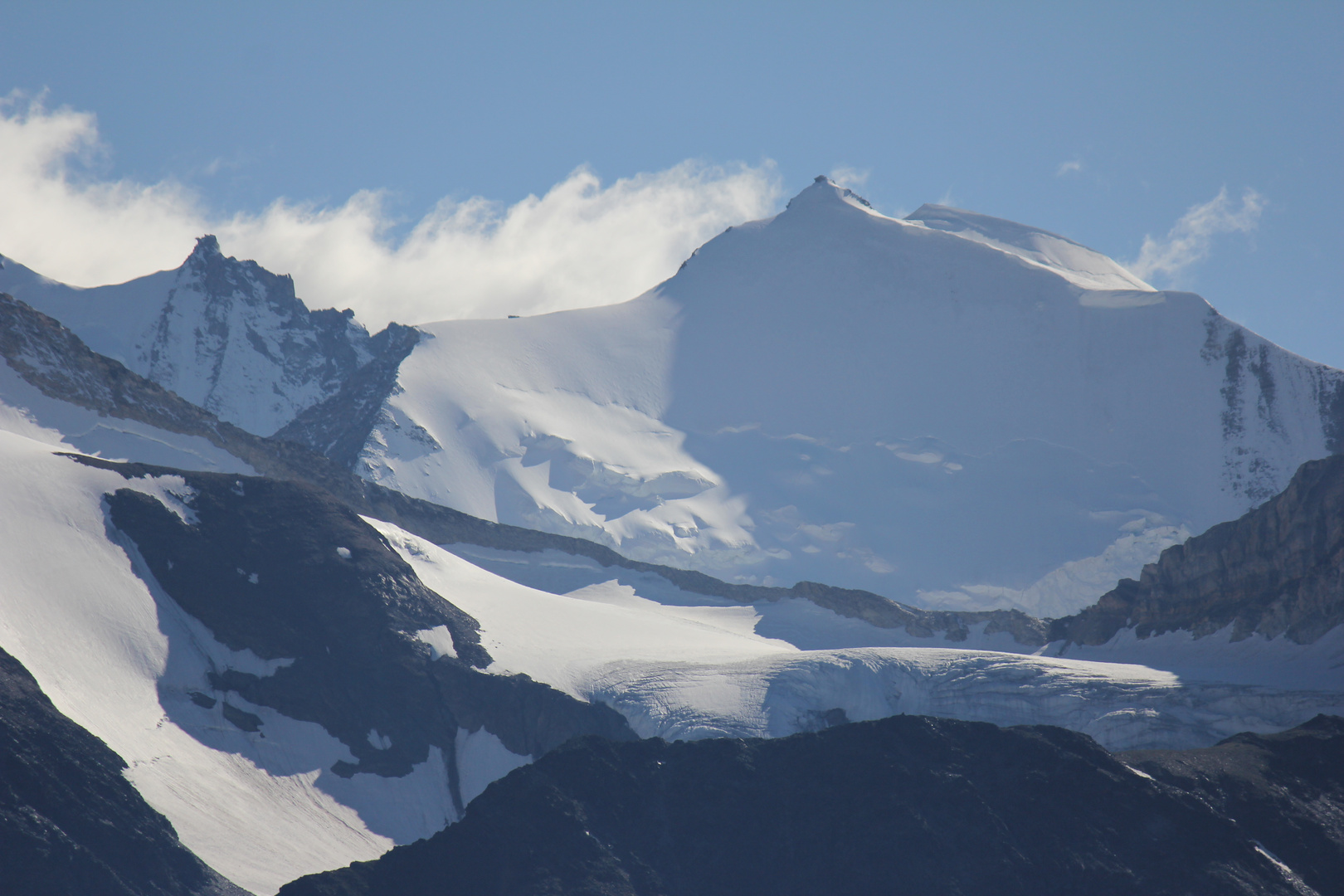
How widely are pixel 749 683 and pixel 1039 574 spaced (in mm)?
81719

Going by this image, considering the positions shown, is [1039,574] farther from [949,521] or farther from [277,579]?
[277,579]

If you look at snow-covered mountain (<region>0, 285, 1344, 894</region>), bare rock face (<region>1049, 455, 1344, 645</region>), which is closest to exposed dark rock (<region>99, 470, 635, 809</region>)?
snow-covered mountain (<region>0, 285, 1344, 894</region>)

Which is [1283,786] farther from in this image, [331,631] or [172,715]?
[331,631]

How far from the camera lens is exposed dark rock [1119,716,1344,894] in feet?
228

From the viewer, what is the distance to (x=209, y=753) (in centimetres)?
9238

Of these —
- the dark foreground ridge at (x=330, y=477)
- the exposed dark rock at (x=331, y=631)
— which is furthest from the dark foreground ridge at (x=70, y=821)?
the dark foreground ridge at (x=330, y=477)

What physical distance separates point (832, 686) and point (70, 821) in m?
55.6

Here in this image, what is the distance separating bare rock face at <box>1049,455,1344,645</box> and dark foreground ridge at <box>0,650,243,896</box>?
262 ft

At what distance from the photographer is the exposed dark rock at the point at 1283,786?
2736 inches

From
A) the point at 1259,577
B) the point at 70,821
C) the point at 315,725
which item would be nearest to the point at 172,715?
the point at 315,725

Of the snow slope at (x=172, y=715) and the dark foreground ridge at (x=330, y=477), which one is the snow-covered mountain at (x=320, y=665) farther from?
the dark foreground ridge at (x=330, y=477)

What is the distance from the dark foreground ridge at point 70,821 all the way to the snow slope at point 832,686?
34.8 meters

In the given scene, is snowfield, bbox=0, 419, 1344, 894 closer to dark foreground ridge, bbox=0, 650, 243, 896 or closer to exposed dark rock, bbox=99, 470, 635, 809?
exposed dark rock, bbox=99, 470, 635, 809

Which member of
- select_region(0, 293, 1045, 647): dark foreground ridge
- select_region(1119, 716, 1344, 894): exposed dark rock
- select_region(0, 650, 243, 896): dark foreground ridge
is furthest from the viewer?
select_region(0, 293, 1045, 647): dark foreground ridge
